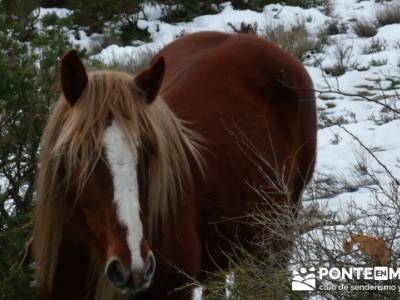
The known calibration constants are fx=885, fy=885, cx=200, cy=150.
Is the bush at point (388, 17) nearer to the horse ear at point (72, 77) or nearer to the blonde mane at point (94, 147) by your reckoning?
the blonde mane at point (94, 147)

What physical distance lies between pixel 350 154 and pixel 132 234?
11.8ft

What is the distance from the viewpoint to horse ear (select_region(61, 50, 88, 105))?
2.86 m

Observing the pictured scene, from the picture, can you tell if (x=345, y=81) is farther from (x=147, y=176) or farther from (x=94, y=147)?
(x=94, y=147)

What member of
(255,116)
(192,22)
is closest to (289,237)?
(255,116)

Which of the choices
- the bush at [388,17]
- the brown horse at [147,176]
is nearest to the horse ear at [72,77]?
the brown horse at [147,176]

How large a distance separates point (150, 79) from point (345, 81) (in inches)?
194

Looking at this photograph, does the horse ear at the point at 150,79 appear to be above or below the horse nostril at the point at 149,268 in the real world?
above

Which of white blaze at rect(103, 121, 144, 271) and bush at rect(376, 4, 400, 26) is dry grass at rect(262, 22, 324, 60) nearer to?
bush at rect(376, 4, 400, 26)

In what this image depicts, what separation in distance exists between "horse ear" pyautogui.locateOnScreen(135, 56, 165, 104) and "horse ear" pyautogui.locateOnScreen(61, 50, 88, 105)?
0.20 m

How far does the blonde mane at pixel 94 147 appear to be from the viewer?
280 centimetres

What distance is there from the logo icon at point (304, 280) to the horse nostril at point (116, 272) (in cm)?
54

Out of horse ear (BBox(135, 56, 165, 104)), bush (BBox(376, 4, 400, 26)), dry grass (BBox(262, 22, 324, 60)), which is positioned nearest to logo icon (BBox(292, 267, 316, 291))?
horse ear (BBox(135, 56, 165, 104))

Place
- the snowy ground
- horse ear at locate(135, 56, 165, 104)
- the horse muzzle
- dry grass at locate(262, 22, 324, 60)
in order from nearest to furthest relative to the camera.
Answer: the horse muzzle, horse ear at locate(135, 56, 165, 104), the snowy ground, dry grass at locate(262, 22, 324, 60)

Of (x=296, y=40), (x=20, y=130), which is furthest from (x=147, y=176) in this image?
(x=296, y=40)
